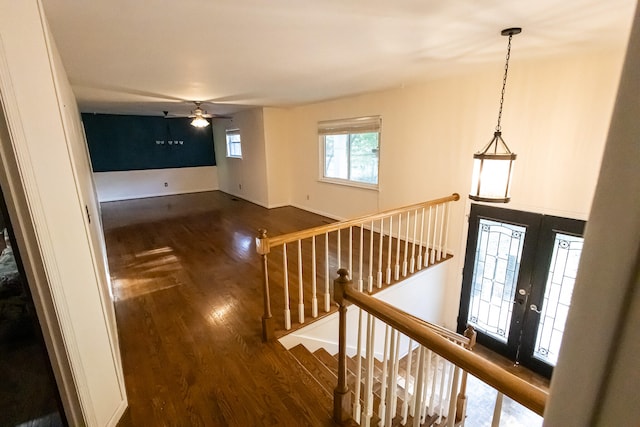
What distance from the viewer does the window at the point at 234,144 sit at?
7618mm

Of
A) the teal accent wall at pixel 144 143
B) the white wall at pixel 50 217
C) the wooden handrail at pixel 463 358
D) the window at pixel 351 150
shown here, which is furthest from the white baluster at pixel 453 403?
the teal accent wall at pixel 144 143

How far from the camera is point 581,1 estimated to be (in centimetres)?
160

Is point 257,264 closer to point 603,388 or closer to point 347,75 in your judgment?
point 347,75

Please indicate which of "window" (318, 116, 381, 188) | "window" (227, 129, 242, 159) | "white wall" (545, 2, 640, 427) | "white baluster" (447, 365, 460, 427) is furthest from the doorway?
"window" (227, 129, 242, 159)

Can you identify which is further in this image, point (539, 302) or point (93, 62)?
point (539, 302)

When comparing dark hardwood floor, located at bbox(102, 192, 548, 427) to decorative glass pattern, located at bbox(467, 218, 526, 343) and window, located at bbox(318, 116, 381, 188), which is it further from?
window, located at bbox(318, 116, 381, 188)

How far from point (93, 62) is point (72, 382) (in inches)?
105

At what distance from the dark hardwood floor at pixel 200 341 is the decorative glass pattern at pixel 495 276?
2513mm

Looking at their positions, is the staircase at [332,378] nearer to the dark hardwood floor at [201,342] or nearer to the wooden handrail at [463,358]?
the dark hardwood floor at [201,342]

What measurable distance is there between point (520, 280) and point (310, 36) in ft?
10.2

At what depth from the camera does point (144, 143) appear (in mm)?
8008

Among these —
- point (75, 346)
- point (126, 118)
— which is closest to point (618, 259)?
point (75, 346)

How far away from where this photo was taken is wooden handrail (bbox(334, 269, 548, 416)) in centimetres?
84

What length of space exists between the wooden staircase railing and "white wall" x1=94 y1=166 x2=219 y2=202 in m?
5.70
